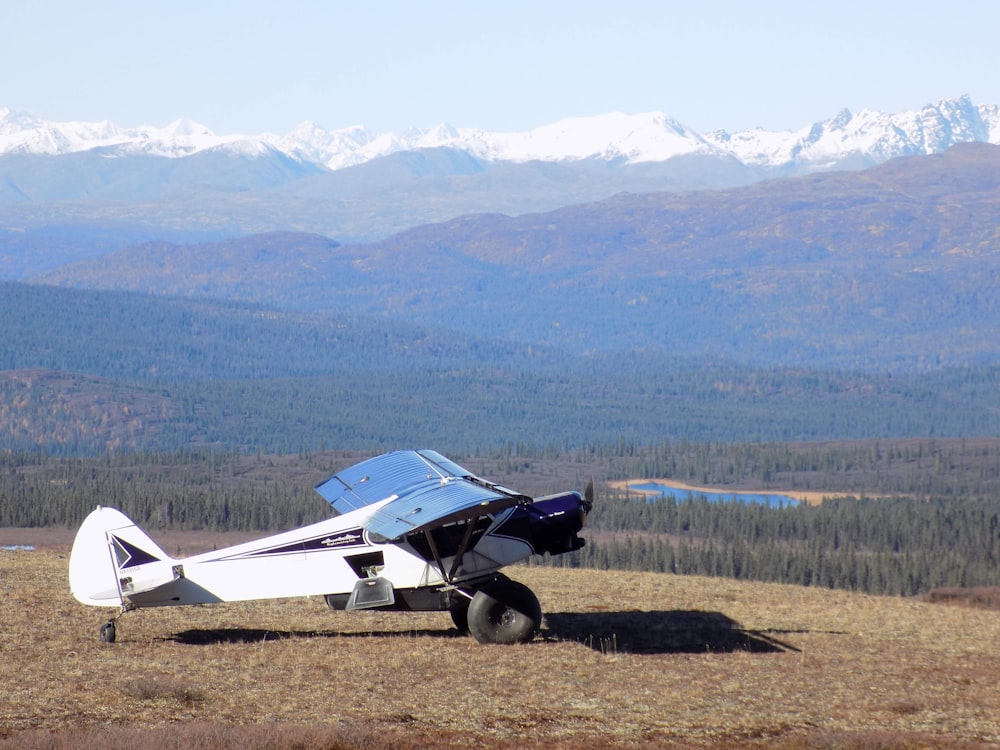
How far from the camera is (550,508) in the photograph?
1233 inches

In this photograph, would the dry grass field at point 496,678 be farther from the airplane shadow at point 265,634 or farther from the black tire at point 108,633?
the black tire at point 108,633

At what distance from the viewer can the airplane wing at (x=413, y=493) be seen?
27.8 m

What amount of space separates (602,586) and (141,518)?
84142mm

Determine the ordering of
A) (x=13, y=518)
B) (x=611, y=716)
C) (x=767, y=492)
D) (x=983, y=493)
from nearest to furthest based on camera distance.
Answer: (x=611, y=716), (x=13, y=518), (x=983, y=493), (x=767, y=492)

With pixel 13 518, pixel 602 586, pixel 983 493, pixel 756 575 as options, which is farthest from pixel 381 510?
pixel 983 493

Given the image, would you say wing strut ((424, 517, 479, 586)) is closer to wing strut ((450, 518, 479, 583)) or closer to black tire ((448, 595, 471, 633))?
wing strut ((450, 518, 479, 583))

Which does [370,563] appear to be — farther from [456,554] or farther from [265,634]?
[265,634]

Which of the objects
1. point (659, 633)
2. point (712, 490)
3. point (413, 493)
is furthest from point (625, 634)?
point (712, 490)

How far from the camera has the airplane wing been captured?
27783 millimetres

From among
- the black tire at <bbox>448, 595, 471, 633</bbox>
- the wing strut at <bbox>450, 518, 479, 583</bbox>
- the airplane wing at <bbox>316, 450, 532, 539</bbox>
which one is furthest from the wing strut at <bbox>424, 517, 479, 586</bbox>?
the airplane wing at <bbox>316, 450, 532, 539</bbox>

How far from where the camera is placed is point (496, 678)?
25922 mm

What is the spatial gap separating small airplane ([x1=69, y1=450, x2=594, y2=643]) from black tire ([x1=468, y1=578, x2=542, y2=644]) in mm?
20

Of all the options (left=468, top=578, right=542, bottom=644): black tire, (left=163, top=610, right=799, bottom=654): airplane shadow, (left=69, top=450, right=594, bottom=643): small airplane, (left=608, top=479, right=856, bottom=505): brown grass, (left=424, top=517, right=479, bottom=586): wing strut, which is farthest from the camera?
(left=608, top=479, right=856, bottom=505): brown grass

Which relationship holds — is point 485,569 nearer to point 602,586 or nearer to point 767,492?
point 602,586
